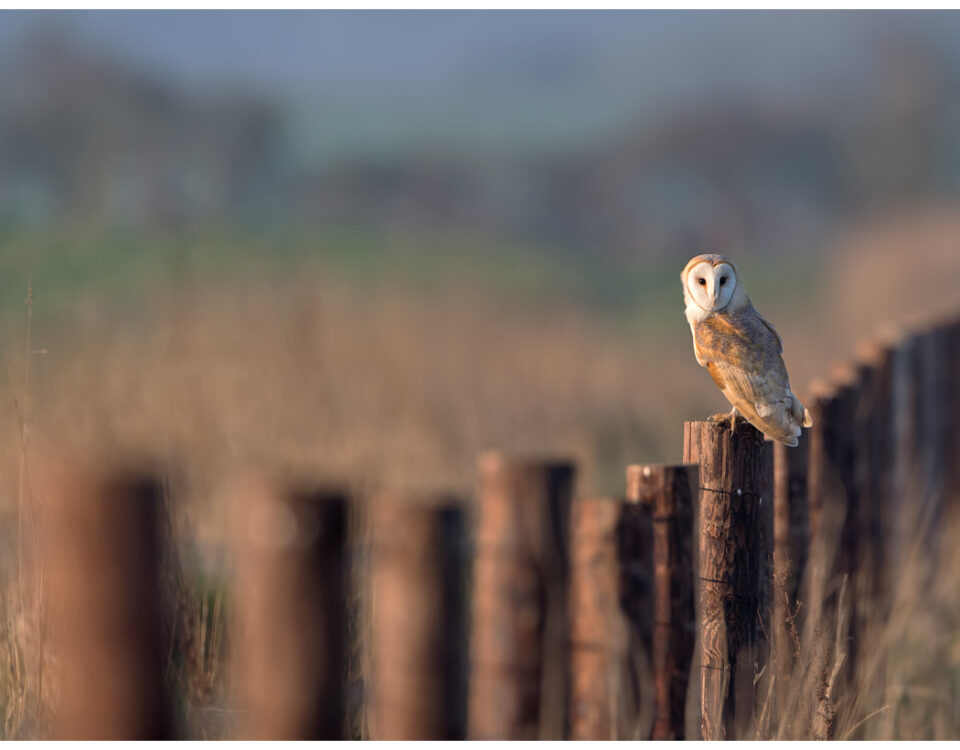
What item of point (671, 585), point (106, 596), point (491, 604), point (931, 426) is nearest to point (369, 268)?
point (931, 426)

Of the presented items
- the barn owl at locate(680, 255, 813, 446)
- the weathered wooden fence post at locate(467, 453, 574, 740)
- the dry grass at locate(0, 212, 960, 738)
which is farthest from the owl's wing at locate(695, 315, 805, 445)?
the weathered wooden fence post at locate(467, 453, 574, 740)

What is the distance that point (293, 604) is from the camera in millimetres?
1792

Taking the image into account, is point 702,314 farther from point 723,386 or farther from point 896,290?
point 896,290

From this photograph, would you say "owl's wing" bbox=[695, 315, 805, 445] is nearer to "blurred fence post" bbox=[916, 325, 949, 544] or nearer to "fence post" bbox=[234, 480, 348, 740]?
"fence post" bbox=[234, 480, 348, 740]

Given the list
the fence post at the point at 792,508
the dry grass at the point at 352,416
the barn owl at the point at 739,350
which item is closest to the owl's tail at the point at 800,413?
the barn owl at the point at 739,350

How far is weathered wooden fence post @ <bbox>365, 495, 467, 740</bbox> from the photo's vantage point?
190 cm

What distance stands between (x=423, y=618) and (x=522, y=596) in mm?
247

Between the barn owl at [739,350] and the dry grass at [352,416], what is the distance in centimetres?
62

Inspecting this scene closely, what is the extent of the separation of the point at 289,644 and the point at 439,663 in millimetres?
264

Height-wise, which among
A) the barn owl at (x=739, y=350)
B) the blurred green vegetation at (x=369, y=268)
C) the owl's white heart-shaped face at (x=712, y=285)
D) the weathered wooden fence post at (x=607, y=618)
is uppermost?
the blurred green vegetation at (x=369, y=268)

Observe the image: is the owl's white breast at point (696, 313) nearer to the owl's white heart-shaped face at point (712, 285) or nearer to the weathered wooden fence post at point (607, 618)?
the owl's white heart-shaped face at point (712, 285)

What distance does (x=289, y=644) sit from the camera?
180 cm

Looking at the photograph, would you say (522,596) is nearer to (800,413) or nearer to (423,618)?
(423,618)

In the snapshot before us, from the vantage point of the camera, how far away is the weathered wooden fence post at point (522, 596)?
205 centimetres
